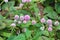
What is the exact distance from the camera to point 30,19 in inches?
84.9

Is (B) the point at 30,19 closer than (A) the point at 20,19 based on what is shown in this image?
No

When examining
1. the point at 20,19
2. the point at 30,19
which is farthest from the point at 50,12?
the point at 20,19

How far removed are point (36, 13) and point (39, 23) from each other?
0.14m

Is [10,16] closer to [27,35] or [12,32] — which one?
[12,32]

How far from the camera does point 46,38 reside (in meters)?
1.99

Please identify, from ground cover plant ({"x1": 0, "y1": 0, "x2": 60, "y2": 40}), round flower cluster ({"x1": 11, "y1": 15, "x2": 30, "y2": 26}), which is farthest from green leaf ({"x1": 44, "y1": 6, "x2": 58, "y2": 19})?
round flower cluster ({"x1": 11, "y1": 15, "x2": 30, "y2": 26})

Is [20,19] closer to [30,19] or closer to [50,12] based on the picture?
[30,19]

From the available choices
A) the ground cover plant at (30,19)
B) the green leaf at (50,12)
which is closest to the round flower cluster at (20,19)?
the ground cover plant at (30,19)

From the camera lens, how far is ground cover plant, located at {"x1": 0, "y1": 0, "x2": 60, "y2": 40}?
1984mm

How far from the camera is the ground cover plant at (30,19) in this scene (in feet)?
6.51

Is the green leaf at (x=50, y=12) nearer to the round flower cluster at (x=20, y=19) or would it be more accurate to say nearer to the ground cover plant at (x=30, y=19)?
the ground cover plant at (x=30, y=19)

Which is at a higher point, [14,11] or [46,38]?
[14,11]

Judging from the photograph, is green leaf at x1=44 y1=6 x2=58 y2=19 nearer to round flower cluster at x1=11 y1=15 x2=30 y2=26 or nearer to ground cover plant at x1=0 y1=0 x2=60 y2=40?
ground cover plant at x1=0 y1=0 x2=60 y2=40

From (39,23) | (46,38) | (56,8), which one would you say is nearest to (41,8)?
(56,8)
